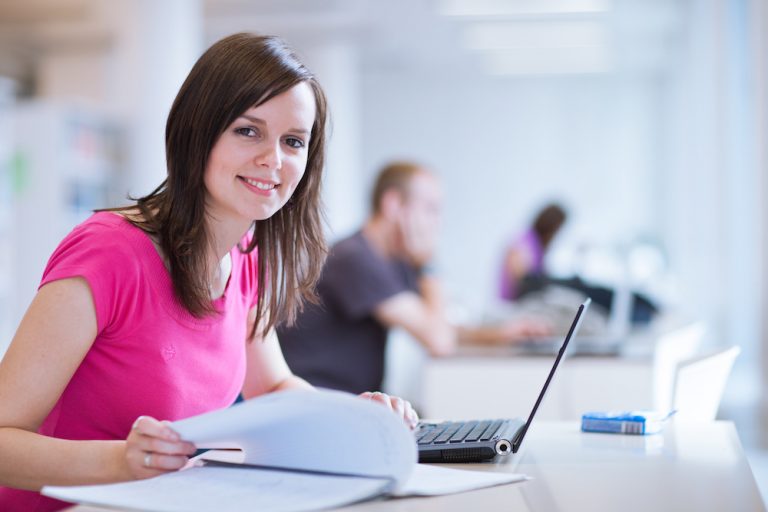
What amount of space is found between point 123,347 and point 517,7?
6.72m

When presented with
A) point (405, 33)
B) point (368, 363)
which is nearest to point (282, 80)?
point (368, 363)

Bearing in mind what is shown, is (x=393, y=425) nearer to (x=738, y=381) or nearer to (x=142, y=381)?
(x=142, y=381)

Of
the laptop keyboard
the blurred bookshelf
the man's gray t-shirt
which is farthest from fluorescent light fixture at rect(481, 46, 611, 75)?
the laptop keyboard

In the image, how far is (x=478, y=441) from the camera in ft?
3.98

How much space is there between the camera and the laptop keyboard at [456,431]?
4.08ft

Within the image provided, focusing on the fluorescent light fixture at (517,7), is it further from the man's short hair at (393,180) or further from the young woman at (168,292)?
the young woman at (168,292)

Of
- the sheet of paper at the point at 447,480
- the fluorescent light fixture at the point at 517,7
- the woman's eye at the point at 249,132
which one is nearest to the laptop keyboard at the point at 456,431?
the sheet of paper at the point at 447,480

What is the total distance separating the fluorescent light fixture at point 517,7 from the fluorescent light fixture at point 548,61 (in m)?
1.48

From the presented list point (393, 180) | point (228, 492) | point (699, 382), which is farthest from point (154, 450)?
point (393, 180)

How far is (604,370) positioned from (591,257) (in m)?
7.50

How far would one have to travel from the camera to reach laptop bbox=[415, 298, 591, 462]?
3.94 feet

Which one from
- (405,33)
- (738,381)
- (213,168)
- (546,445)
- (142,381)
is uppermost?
(405,33)

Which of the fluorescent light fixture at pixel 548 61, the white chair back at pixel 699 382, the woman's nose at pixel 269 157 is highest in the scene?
the fluorescent light fixture at pixel 548 61

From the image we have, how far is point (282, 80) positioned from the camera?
1.35 meters
